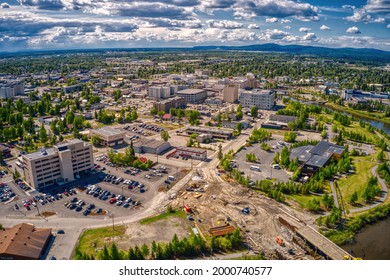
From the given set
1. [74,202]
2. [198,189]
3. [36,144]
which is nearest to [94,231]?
[74,202]

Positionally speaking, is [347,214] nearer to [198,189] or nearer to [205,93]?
[198,189]

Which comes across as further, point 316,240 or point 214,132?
point 214,132

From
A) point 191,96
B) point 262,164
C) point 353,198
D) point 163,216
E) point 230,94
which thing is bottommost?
point 163,216

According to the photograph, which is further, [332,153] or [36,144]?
[36,144]

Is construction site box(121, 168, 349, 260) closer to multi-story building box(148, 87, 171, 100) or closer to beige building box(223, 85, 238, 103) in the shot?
beige building box(223, 85, 238, 103)

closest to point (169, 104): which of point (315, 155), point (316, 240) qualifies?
point (315, 155)

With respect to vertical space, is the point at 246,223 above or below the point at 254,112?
below

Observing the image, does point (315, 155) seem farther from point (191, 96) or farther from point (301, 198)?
point (191, 96)

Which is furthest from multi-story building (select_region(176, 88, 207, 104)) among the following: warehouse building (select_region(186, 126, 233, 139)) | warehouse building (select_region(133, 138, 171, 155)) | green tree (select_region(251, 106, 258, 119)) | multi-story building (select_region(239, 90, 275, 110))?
warehouse building (select_region(133, 138, 171, 155))
